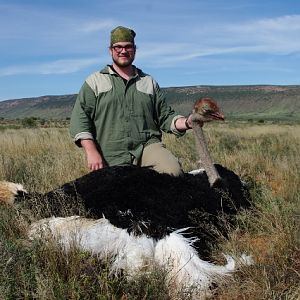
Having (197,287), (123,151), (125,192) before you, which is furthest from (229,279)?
(123,151)

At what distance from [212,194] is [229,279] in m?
1.20

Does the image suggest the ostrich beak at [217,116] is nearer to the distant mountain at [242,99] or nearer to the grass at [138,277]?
the grass at [138,277]

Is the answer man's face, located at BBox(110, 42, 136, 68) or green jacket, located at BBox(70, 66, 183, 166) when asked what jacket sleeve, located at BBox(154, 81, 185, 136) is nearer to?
green jacket, located at BBox(70, 66, 183, 166)

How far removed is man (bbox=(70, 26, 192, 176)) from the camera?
18.0 ft

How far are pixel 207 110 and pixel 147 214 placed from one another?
3.94 feet

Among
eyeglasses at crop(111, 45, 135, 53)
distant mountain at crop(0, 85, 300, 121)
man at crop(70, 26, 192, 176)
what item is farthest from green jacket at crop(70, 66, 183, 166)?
distant mountain at crop(0, 85, 300, 121)

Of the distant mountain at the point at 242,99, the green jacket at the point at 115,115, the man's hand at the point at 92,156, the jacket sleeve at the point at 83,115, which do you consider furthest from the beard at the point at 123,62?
the distant mountain at the point at 242,99

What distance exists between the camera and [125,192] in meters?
Answer: 4.01

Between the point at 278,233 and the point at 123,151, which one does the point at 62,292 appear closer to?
the point at 278,233

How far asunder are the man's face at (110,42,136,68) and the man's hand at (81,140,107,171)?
2.99ft

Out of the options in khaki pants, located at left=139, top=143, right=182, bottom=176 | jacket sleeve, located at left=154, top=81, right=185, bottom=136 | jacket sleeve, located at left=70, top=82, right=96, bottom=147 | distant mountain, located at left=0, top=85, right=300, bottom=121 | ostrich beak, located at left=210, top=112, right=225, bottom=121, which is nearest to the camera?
ostrich beak, located at left=210, top=112, right=225, bottom=121

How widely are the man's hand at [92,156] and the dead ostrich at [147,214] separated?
0.82m

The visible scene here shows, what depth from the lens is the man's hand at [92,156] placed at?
526cm

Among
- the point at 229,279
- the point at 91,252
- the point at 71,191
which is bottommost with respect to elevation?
the point at 229,279
